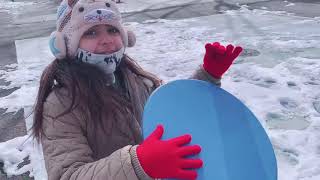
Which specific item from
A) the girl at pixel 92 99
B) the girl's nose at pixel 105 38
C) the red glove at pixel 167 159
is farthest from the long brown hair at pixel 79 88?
the red glove at pixel 167 159

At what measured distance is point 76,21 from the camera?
149cm

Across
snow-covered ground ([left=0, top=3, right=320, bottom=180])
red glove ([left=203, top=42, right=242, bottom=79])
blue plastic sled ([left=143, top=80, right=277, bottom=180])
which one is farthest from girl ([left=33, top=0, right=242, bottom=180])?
snow-covered ground ([left=0, top=3, right=320, bottom=180])

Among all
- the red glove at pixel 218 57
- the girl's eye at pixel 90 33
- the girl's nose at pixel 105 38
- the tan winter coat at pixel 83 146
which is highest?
the girl's eye at pixel 90 33

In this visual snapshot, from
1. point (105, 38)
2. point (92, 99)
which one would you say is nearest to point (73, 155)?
point (92, 99)

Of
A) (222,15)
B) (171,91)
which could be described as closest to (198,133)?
(171,91)

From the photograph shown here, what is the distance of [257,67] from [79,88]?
168 inches

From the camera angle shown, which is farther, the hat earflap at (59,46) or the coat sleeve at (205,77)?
the coat sleeve at (205,77)

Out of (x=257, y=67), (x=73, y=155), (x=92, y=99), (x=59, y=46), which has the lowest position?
(x=257, y=67)

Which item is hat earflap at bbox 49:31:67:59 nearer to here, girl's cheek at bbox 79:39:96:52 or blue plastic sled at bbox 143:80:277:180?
girl's cheek at bbox 79:39:96:52

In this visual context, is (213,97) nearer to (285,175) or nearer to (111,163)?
(111,163)

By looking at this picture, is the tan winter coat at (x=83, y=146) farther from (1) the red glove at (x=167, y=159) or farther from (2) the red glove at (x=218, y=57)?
(2) the red glove at (x=218, y=57)

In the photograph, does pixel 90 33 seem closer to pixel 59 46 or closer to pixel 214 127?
pixel 59 46

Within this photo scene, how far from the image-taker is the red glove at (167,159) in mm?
1056

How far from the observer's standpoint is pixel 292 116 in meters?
3.79
